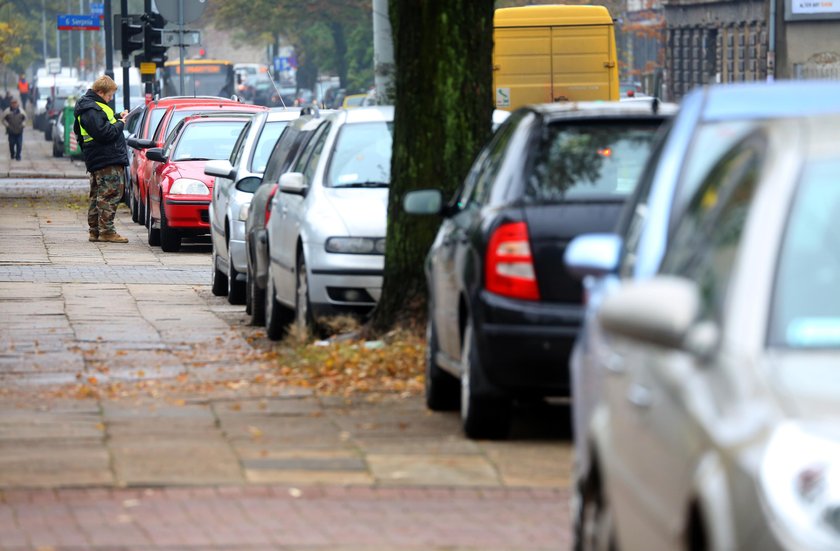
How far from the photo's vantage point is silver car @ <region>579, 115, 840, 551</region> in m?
3.52

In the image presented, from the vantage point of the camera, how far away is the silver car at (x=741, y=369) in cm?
352

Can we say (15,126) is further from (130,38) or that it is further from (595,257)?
(595,257)

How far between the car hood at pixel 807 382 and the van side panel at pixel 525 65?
1046 inches

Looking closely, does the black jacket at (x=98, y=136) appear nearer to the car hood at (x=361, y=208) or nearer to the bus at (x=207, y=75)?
the car hood at (x=361, y=208)

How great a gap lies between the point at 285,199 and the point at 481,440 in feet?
17.7

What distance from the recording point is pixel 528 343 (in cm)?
830

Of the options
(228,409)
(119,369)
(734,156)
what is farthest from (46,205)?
(734,156)

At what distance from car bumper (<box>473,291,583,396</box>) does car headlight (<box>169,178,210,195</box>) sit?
1485 centimetres

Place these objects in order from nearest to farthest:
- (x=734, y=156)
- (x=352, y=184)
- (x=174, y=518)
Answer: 1. (x=734, y=156)
2. (x=174, y=518)
3. (x=352, y=184)

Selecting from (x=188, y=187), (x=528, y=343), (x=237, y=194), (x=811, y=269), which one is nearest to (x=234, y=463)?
(x=528, y=343)

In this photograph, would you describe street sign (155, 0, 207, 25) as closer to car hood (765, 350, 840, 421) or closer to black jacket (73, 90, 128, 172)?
black jacket (73, 90, 128, 172)

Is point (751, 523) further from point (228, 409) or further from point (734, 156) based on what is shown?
point (228, 409)

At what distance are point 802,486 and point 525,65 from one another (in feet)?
89.1

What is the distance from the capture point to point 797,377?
12.4ft
